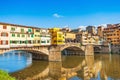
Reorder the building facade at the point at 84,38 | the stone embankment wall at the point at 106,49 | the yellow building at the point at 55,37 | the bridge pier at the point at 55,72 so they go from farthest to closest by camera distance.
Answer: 1. the stone embankment wall at the point at 106,49
2. the building facade at the point at 84,38
3. the yellow building at the point at 55,37
4. the bridge pier at the point at 55,72

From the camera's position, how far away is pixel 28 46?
58406mm

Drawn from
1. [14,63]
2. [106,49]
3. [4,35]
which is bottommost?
[14,63]

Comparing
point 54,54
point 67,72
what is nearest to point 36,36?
point 54,54

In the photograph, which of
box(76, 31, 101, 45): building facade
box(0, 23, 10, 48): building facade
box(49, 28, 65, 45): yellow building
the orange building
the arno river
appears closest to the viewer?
the arno river

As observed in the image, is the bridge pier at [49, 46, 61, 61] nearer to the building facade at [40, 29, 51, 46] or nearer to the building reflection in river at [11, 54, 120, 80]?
the building facade at [40, 29, 51, 46]

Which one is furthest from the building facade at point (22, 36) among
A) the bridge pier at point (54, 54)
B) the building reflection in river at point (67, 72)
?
the building reflection in river at point (67, 72)

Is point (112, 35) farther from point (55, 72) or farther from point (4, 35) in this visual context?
point (4, 35)

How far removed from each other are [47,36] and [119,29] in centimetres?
5597

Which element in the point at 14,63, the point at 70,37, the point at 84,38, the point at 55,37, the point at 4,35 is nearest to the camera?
the point at 4,35

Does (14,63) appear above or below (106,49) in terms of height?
below

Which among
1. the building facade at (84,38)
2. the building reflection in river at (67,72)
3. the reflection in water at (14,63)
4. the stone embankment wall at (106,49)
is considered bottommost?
the building reflection in river at (67,72)

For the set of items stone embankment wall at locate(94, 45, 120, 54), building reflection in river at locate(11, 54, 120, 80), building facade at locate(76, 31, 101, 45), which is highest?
building facade at locate(76, 31, 101, 45)

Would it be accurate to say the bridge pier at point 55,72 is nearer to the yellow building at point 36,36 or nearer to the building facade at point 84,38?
the yellow building at point 36,36

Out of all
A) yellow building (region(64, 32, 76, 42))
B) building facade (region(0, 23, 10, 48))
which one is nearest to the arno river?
building facade (region(0, 23, 10, 48))
